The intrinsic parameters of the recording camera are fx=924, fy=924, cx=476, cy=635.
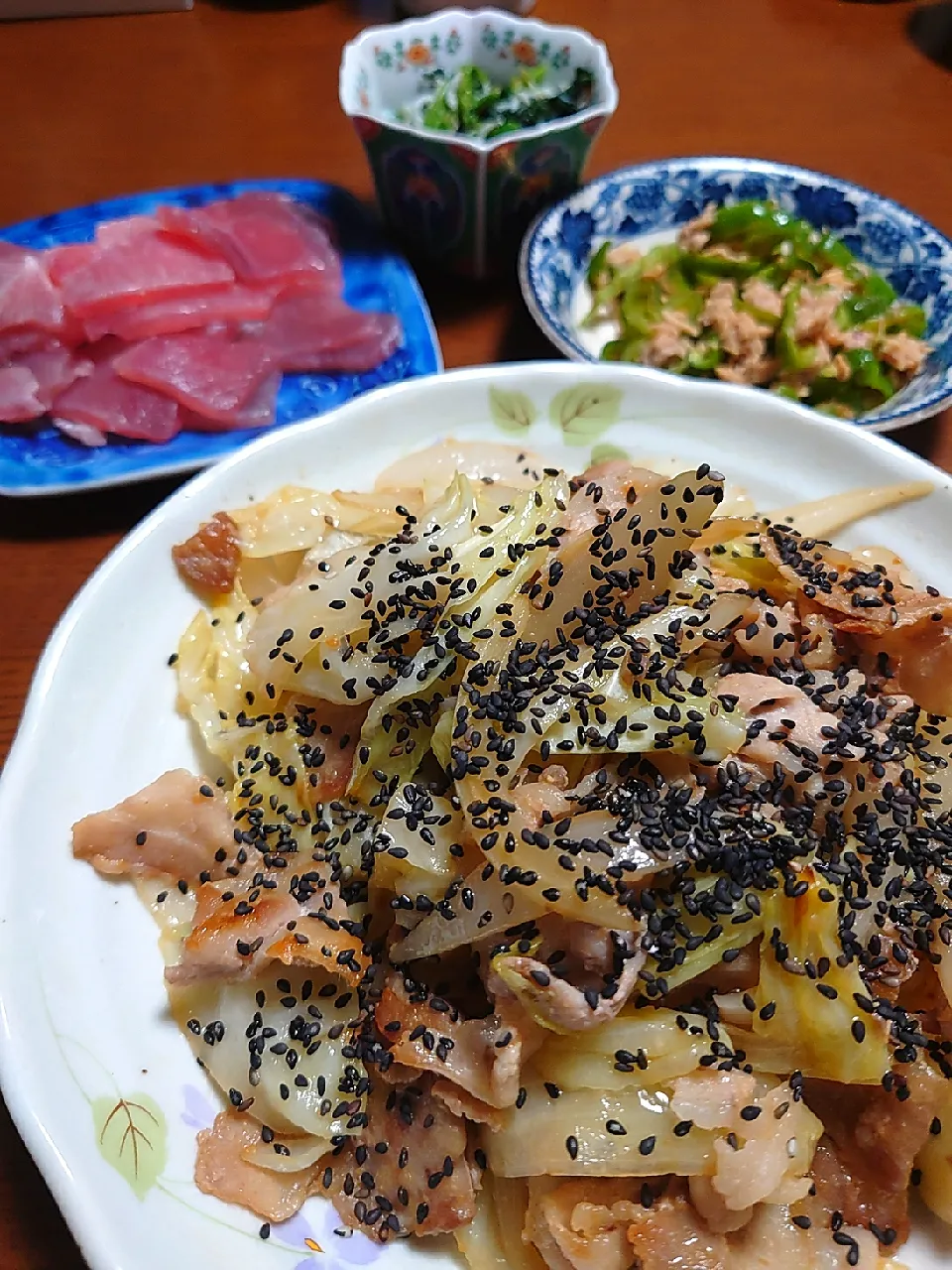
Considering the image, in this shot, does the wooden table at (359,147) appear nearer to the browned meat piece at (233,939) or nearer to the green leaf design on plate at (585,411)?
the green leaf design on plate at (585,411)

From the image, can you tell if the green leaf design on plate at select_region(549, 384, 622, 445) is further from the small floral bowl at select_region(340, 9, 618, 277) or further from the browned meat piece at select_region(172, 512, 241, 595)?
the small floral bowl at select_region(340, 9, 618, 277)

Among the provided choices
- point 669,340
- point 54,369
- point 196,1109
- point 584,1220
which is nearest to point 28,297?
point 54,369

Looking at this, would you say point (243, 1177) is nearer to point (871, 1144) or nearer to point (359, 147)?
point (871, 1144)

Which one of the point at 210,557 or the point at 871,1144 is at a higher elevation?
the point at 210,557

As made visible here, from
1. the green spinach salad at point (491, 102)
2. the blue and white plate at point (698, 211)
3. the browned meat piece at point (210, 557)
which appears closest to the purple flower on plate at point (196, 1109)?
the browned meat piece at point (210, 557)

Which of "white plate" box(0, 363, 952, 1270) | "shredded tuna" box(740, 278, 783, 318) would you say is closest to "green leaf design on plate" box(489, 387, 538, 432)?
"white plate" box(0, 363, 952, 1270)

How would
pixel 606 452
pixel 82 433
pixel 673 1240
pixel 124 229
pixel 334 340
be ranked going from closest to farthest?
1. pixel 673 1240
2. pixel 606 452
3. pixel 82 433
4. pixel 334 340
5. pixel 124 229

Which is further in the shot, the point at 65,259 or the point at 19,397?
the point at 65,259
